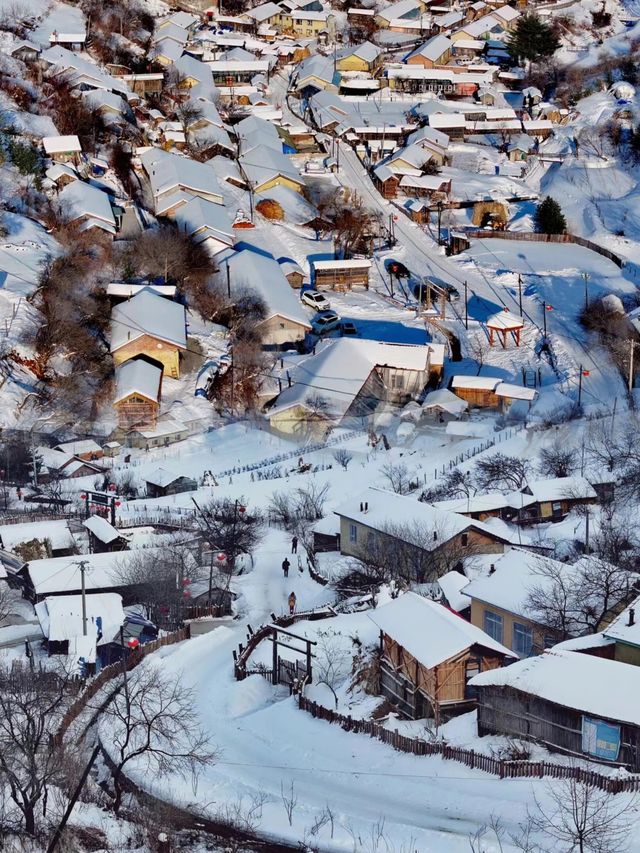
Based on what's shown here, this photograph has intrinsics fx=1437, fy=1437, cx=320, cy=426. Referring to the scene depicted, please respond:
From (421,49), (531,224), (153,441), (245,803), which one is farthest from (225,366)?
(421,49)

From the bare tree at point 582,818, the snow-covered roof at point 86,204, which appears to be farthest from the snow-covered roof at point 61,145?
the bare tree at point 582,818

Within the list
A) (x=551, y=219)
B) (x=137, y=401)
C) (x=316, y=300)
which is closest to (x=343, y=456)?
(x=137, y=401)

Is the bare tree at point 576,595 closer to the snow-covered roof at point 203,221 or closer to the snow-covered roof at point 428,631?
the snow-covered roof at point 428,631

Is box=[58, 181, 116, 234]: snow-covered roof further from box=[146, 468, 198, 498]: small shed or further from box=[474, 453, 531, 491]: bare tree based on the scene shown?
box=[474, 453, 531, 491]: bare tree

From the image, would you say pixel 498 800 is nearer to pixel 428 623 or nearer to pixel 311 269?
pixel 428 623

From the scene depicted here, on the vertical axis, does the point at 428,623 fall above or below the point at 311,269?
above

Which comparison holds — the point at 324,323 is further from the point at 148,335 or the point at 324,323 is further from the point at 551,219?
the point at 551,219
